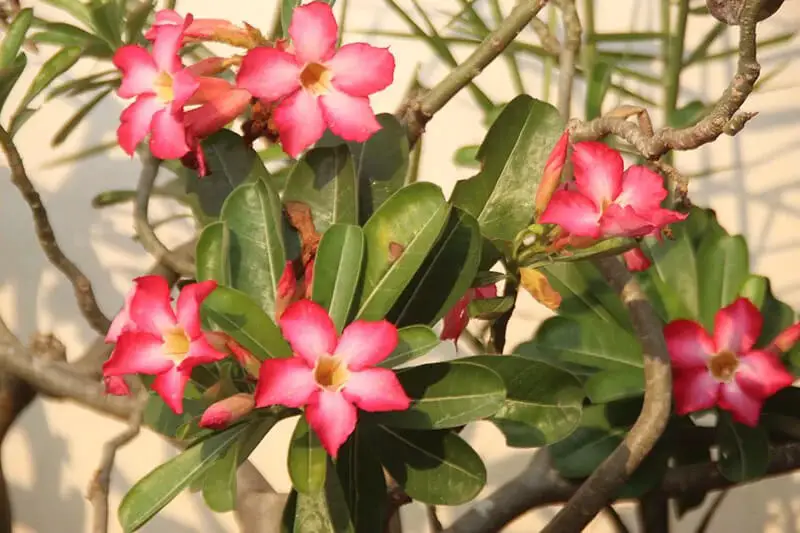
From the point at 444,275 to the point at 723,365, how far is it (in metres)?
0.26

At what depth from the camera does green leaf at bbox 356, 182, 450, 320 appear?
387mm

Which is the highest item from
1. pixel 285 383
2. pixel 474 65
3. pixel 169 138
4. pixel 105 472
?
pixel 474 65

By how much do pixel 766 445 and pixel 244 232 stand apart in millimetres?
438

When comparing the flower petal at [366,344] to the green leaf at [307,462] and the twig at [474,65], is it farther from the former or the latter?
the twig at [474,65]

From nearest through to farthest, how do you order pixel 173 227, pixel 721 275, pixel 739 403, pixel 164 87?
1. pixel 164 87
2. pixel 739 403
3. pixel 721 275
4. pixel 173 227

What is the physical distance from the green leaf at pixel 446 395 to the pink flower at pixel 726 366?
21 centimetres

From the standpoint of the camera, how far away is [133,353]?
0.36 m

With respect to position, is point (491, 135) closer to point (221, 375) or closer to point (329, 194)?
point (329, 194)

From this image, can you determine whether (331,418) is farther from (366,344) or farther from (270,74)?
(270,74)

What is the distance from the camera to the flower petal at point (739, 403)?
52 cm

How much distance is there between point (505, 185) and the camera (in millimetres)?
460

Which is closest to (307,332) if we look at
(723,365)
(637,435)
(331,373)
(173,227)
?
(331,373)

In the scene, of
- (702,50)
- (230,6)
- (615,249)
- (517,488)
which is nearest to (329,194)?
(615,249)

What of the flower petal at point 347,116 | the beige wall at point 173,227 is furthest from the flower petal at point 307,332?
the beige wall at point 173,227
